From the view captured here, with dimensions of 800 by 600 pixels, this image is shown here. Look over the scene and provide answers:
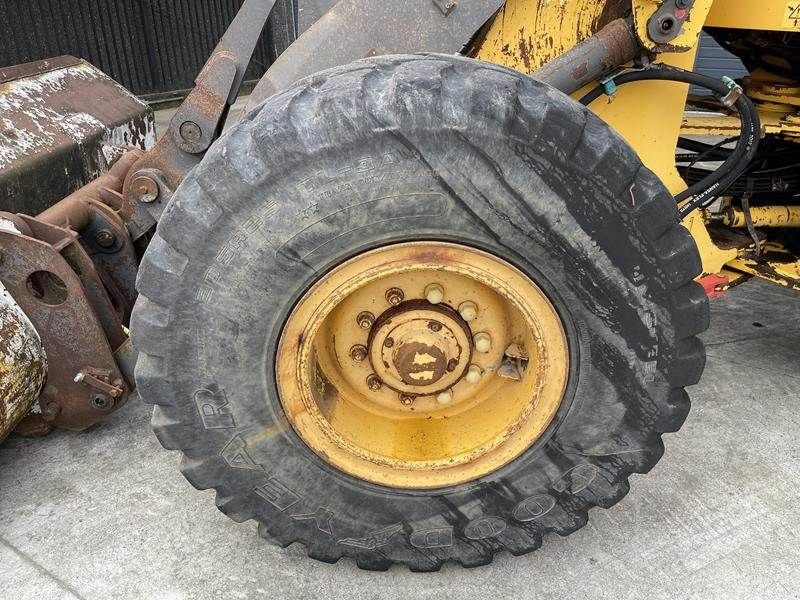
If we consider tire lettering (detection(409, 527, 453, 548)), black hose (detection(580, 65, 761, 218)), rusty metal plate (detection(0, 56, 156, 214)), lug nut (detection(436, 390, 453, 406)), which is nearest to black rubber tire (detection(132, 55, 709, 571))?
tire lettering (detection(409, 527, 453, 548))

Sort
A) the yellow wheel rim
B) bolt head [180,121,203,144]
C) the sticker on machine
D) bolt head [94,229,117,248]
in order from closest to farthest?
the yellow wheel rim < the sticker on machine < bolt head [180,121,203,144] < bolt head [94,229,117,248]

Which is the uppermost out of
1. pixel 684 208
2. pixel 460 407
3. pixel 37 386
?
pixel 684 208

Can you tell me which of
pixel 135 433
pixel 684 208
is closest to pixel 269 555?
pixel 135 433

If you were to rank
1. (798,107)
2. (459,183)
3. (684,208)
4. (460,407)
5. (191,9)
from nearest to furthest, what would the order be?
(459,183), (460,407), (684,208), (798,107), (191,9)

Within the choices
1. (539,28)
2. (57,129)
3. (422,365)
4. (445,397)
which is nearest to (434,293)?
(422,365)

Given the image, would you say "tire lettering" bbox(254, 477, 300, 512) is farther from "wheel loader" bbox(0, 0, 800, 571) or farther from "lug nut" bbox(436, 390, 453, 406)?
"lug nut" bbox(436, 390, 453, 406)

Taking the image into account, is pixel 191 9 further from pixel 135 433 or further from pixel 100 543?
pixel 100 543

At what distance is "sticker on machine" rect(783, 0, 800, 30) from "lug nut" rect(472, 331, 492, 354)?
1.56 m

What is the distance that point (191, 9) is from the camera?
942cm

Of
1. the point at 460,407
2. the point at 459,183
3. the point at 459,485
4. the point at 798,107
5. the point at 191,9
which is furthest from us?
the point at 191,9

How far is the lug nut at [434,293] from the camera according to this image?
1.85 m

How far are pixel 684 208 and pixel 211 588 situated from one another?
1998 millimetres

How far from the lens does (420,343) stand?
1.82 metres

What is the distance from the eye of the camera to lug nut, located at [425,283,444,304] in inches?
72.8
